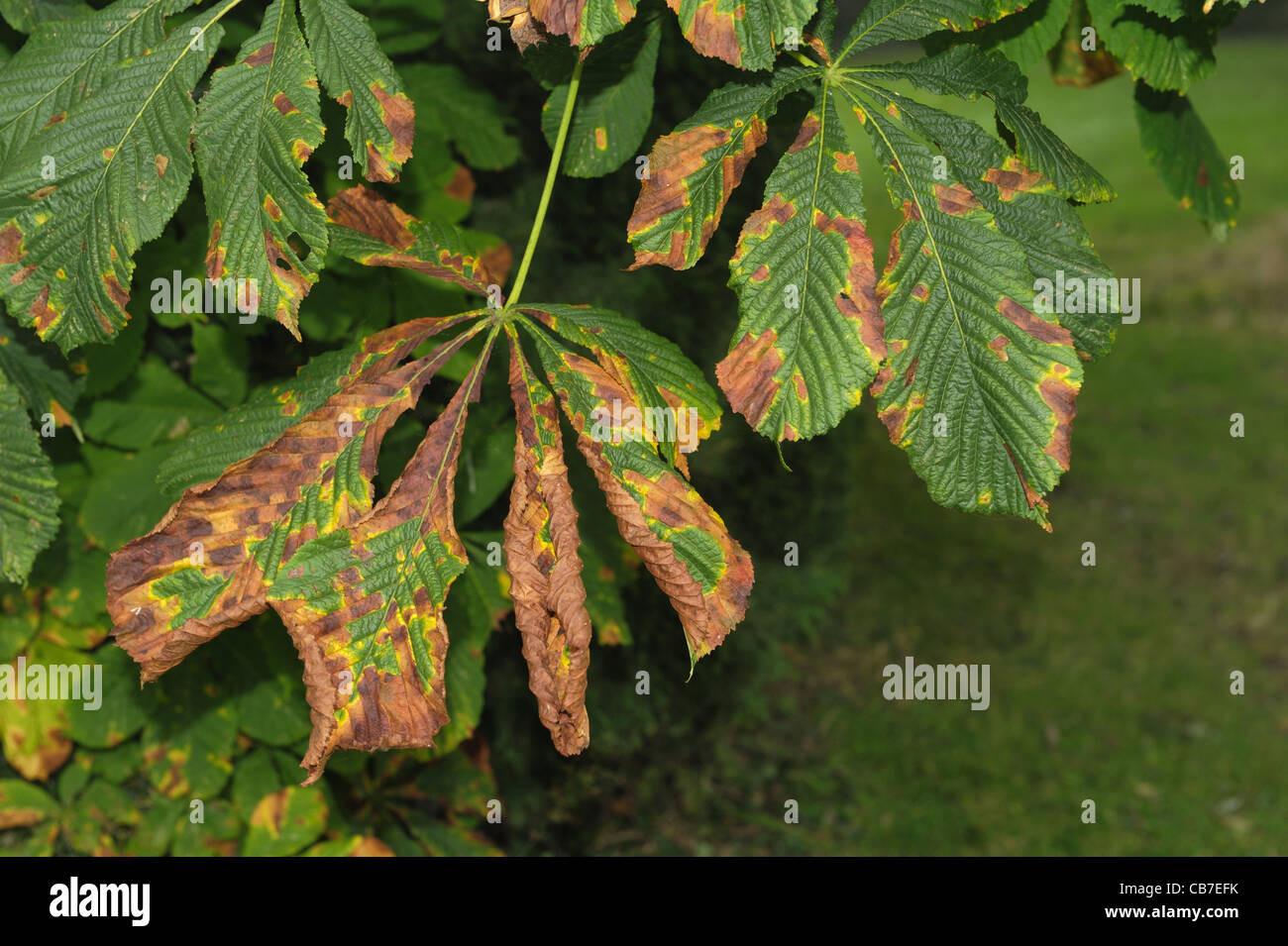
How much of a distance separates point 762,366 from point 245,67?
1.76 ft

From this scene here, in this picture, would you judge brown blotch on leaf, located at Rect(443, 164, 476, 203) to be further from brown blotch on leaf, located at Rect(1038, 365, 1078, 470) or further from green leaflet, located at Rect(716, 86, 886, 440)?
brown blotch on leaf, located at Rect(1038, 365, 1078, 470)

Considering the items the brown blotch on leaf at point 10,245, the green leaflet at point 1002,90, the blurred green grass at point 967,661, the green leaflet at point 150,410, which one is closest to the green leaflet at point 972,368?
the green leaflet at point 1002,90

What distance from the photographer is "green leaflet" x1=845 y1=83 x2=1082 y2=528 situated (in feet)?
3.06

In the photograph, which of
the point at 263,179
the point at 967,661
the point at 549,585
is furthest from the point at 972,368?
the point at 967,661

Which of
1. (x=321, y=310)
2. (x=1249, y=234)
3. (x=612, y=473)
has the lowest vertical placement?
(x=612, y=473)

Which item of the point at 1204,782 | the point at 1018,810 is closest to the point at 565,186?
the point at 1018,810

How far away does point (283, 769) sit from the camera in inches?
73.5

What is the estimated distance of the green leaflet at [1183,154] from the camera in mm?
1395

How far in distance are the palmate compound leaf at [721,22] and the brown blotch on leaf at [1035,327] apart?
0.29 m

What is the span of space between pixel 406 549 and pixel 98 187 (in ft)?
1.44

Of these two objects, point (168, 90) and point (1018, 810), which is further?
point (1018, 810)

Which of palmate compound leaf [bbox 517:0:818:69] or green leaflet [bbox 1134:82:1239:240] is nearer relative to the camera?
palmate compound leaf [bbox 517:0:818:69]

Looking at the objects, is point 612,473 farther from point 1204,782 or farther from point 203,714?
point 1204,782

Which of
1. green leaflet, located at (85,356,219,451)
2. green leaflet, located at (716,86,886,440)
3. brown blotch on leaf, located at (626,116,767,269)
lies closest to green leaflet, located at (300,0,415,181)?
brown blotch on leaf, located at (626,116,767,269)
